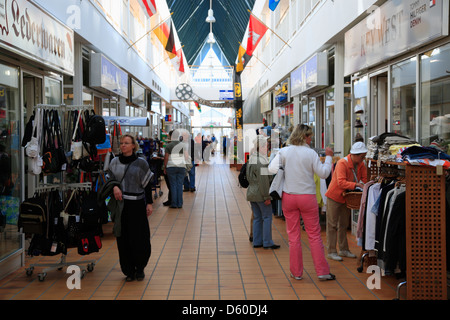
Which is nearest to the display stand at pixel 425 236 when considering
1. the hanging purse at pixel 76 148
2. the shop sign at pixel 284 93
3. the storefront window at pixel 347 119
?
the hanging purse at pixel 76 148

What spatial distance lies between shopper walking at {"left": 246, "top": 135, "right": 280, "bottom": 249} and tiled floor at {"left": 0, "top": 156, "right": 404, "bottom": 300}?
0.65 feet

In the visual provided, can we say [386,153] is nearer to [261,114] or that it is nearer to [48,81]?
[48,81]

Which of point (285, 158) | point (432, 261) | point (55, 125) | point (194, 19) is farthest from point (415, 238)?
point (194, 19)

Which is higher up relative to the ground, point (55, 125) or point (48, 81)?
point (48, 81)

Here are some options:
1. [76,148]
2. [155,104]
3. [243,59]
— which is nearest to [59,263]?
[76,148]

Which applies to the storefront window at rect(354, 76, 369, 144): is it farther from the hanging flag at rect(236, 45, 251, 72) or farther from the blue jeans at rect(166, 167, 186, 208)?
the hanging flag at rect(236, 45, 251, 72)

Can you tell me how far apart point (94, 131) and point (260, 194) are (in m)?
2.31

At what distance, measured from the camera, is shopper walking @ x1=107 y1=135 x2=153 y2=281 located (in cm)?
532

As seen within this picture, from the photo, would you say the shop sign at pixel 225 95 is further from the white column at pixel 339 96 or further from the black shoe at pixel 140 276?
the black shoe at pixel 140 276

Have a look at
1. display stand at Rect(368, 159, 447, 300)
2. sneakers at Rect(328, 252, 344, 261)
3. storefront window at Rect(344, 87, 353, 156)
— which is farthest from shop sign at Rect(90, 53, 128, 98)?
display stand at Rect(368, 159, 447, 300)

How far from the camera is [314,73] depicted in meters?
11.1

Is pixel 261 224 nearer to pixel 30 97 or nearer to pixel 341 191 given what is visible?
pixel 341 191
